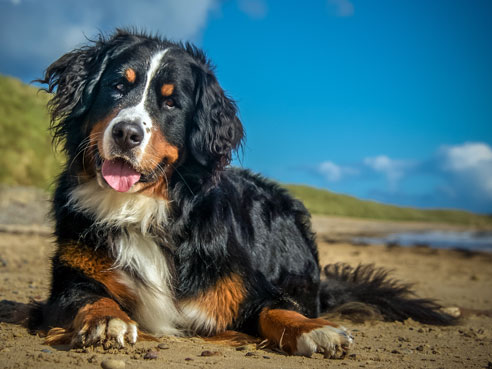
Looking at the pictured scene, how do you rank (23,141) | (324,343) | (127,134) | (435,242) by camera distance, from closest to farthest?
(324,343), (127,134), (435,242), (23,141)

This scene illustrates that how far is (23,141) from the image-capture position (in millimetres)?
24391

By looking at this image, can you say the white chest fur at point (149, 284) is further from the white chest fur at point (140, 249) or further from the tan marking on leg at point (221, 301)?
the tan marking on leg at point (221, 301)

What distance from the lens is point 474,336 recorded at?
4.72 meters

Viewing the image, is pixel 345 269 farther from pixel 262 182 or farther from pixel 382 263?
pixel 382 263

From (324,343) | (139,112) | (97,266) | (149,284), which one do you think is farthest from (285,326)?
(139,112)

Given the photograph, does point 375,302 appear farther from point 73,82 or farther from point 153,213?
point 73,82

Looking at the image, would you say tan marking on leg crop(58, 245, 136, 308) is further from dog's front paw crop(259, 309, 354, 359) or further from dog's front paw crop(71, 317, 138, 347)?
dog's front paw crop(259, 309, 354, 359)

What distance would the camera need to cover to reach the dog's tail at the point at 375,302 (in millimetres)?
5387

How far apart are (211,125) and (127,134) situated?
3.06ft

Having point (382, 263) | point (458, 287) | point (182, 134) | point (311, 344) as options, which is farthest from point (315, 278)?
point (382, 263)

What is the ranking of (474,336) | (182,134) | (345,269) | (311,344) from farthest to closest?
(345,269) < (474,336) < (182,134) < (311,344)

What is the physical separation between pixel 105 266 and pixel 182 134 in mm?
1232

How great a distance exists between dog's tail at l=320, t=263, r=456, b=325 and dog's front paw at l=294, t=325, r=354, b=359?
198cm

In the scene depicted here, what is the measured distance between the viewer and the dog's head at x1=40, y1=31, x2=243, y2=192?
3.65 m
